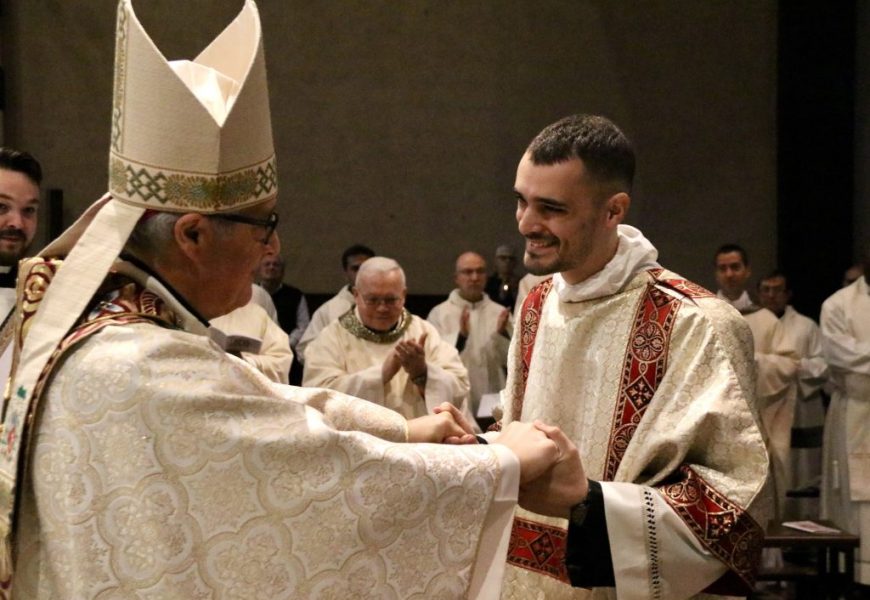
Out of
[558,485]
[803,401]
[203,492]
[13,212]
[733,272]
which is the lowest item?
[803,401]

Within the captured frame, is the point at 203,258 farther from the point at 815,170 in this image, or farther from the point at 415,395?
the point at 815,170

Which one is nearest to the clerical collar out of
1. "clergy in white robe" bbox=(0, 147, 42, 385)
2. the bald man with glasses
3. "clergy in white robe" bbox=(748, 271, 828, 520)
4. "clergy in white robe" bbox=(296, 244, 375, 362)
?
the bald man with glasses

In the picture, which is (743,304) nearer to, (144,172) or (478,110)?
(478,110)

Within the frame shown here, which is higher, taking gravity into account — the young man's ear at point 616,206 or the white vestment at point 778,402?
the young man's ear at point 616,206

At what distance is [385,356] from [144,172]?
A: 4.56 m

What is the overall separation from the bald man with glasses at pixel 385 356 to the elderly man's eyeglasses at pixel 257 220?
3964mm

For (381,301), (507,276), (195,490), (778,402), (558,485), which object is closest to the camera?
(195,490)

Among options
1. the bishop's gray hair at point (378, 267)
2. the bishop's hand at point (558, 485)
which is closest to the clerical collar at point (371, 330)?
the bishop's gray hair at point (378, 267)

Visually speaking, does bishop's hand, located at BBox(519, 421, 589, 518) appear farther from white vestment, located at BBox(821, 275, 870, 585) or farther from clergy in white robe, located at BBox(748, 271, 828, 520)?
clergy in white robe, located at BBox(748, 271, 828, 520)

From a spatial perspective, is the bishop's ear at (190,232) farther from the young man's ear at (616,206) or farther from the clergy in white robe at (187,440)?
the young man's ear at (616,206)

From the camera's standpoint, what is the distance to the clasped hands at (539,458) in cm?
210

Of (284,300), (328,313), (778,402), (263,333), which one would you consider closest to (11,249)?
(263,333)

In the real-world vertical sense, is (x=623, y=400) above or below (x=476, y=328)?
above

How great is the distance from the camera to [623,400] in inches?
97.3
